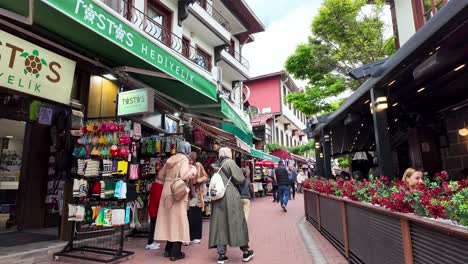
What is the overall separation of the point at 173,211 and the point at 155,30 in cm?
800

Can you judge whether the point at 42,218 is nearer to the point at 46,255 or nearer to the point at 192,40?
the point at 46,255

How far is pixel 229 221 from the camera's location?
513 cm

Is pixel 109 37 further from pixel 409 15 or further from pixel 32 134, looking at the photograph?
pixel 409 15

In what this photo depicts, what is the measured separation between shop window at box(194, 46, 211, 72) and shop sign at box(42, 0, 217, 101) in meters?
7.93

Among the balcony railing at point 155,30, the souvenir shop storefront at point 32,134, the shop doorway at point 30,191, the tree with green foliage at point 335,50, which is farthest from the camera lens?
the tree with green foliage at point 335,50

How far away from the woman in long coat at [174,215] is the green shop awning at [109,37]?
176cm

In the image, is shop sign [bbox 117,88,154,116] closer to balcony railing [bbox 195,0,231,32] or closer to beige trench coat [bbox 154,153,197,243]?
beige trench coat [bbox 154,153,197,243]

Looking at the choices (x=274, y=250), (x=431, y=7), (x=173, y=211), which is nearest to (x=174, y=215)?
(x=173, y=211)

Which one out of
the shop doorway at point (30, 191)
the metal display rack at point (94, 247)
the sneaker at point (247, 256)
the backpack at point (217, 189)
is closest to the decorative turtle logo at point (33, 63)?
the metal display rack at point (94, 247)

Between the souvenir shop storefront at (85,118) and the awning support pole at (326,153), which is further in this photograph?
the awning support pole at (326,153)

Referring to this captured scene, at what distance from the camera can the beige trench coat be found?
535cm

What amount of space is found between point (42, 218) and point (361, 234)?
7.38 m

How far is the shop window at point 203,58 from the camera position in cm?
1439

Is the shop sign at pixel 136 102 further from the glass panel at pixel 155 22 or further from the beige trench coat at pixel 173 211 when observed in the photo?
the glass panel at pixel 155 22
